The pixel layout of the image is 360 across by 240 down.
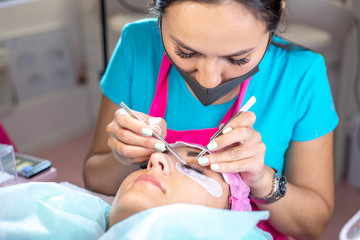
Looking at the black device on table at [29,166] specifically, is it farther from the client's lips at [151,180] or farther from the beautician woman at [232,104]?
the client's lips at [151,180]

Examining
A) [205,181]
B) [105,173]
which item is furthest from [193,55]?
[105,173]

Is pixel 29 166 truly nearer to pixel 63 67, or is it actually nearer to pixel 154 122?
pixel 154 122

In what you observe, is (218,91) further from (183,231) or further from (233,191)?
(183,231)

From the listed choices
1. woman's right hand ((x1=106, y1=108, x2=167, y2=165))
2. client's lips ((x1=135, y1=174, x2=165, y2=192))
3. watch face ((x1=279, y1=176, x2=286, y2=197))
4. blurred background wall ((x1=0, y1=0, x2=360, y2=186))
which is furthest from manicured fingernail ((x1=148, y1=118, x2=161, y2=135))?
blurred background wall ((x1=0, y1=0, x2=360, y2=186))

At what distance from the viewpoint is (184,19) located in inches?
35.1

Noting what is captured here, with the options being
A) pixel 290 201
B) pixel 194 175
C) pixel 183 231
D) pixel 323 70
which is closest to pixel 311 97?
pixel 323 70

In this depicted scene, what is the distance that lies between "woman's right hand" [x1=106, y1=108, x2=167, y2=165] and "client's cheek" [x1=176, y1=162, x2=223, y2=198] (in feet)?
0.30

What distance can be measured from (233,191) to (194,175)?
0.33 feet

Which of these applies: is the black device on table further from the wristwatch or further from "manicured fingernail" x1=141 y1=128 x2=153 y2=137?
the wristwatch

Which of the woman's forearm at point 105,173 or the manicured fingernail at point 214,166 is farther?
the woman's forearm at point 105,173

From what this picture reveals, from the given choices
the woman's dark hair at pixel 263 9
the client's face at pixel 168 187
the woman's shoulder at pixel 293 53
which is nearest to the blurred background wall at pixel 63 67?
the woman's shoulder at pixel 293 53

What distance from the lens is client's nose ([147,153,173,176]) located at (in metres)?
0.98

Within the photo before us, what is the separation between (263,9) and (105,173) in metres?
0.61

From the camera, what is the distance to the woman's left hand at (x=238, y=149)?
901 millimetres
